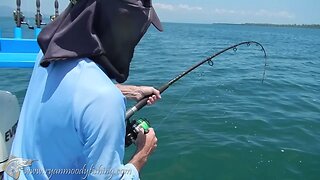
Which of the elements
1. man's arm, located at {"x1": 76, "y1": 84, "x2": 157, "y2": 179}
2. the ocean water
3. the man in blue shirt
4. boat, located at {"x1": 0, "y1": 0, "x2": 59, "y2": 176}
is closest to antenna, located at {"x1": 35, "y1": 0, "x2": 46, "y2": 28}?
boat, located at {"x1": 0, "y1": 0, "x2": 59, "y2": 176}

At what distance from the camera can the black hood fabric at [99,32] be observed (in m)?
1.30

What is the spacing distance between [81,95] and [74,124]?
0.13 m

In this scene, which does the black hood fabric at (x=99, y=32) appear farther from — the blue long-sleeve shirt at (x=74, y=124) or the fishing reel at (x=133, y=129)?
the fishing reel at (x=133, y=129)

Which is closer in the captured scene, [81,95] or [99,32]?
[81,95]

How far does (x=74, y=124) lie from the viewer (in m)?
1.29

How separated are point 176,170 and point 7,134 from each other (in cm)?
263

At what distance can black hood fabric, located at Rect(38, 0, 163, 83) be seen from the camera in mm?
1297

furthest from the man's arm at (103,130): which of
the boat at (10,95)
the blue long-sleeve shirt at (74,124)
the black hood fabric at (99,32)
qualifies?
the boat at (10,95)

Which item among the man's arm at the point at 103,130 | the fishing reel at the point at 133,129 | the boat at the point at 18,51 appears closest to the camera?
the man's arm at the point at 103,130

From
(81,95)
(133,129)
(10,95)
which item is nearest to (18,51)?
(10,95)

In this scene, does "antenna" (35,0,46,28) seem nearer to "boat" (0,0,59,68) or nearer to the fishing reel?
"boat" (0,0,59,68)

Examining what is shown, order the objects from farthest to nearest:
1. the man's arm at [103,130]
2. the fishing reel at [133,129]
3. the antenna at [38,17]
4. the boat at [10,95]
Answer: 1. the antenna at [38,17]
2. the boat at [10,95]
3. the fishing reel at [133,129]
4. the man's arm at [103,130]

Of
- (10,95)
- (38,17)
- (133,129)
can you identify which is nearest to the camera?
(133,129)

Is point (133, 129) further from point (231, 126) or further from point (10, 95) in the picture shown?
point (231, 126)
